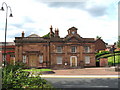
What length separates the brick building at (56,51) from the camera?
2769 cm

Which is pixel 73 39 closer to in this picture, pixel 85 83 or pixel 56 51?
pixel 56 51

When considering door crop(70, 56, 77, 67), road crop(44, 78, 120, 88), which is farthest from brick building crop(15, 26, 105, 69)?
road crop(44, 78, 120, 88)

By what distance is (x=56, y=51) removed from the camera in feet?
93.2

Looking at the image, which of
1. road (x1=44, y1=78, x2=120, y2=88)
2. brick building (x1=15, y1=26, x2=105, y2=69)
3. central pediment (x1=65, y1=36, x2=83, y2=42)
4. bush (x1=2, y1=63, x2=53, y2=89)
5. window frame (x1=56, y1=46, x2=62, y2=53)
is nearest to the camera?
bush (x1=2, y1=63, x2=53, y2=89)

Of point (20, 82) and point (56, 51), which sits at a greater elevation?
point (56, 51)

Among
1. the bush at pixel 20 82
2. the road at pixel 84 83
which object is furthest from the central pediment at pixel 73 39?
the bush at pixel 20 82

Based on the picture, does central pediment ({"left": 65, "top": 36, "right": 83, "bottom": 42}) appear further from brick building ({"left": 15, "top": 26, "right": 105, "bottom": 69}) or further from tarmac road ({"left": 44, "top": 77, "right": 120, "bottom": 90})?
tarmac road ({"left": 44, "top": 77, "right": 120, "bottom": 90})

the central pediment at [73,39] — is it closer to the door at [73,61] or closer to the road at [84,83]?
the door at [73,61]

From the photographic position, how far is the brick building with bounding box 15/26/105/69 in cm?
2769

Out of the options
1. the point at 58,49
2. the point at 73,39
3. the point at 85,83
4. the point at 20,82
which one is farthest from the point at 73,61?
the point at 20,82

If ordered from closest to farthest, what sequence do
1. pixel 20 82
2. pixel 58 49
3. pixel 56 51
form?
1. pixel 20 82
2. pixel 56 51
3. pixel 58 49

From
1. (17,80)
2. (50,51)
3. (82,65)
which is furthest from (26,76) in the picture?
(82,65)

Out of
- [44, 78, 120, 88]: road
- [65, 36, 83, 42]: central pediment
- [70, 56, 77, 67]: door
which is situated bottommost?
[44, 78, 120, 88]: road

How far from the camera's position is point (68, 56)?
28.6m
